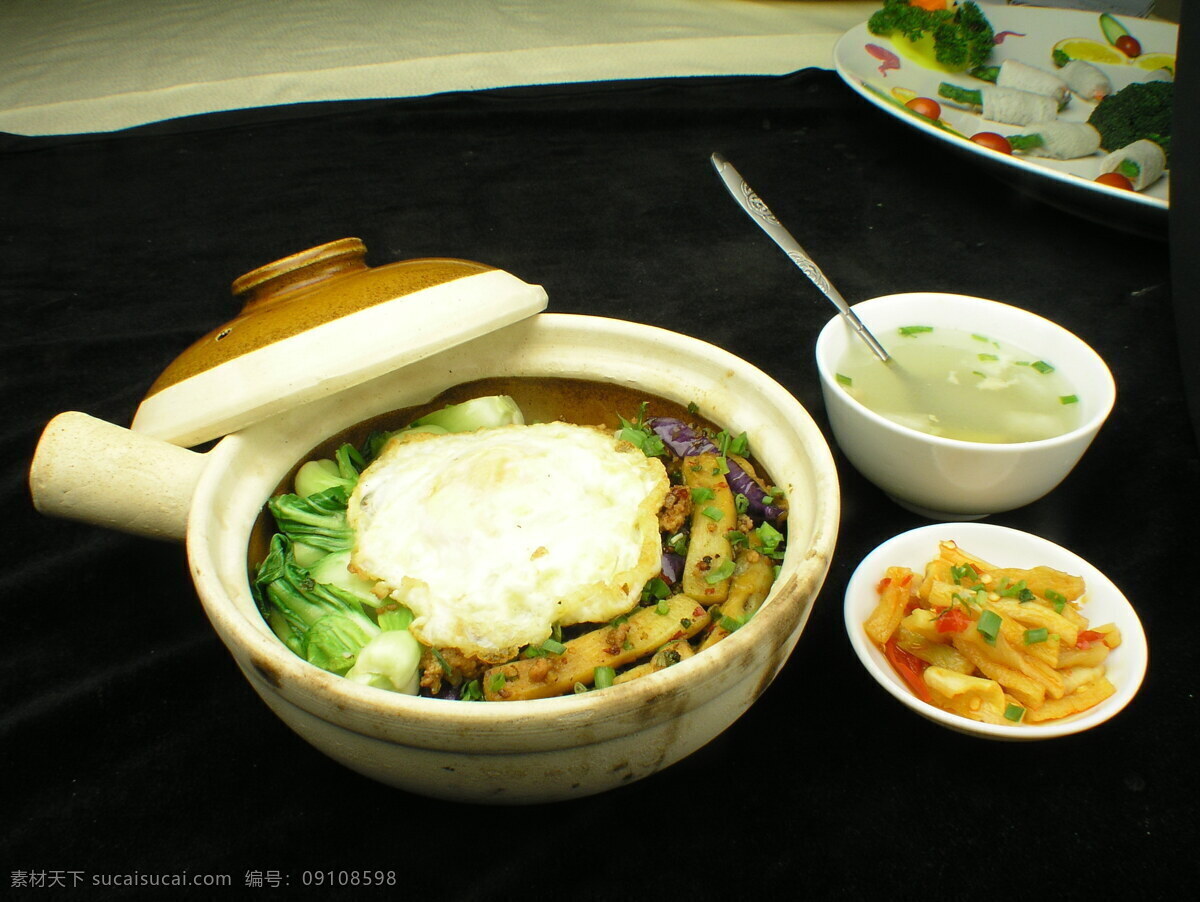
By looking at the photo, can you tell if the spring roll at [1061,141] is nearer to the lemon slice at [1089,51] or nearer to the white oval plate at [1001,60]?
the white oval plate at [1001,60]

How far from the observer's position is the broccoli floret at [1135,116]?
2.71 meters

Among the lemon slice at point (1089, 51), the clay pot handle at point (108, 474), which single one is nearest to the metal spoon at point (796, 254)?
the clay pot handle at point (108, 474)

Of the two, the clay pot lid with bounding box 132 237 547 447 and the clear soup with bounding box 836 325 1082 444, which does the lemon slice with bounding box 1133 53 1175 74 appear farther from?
the clay pot lid with bounding box 132 237 547 447

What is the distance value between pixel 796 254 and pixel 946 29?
1.80m

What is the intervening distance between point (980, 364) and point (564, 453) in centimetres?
100

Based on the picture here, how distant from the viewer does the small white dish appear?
4.13 feet

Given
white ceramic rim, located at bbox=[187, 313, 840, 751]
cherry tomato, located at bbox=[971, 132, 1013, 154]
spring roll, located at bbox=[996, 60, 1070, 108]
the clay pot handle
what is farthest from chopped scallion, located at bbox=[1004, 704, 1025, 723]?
spring roll, located at bbox=[996, 60, 1070, 108]

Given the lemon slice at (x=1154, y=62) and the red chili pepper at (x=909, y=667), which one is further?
the lemon slice at (x=1154, y=62)

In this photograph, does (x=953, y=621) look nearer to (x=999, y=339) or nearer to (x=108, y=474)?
(x=999, y=339)

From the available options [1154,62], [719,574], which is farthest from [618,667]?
[1154,62]

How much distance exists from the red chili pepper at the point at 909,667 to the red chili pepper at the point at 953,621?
74mm

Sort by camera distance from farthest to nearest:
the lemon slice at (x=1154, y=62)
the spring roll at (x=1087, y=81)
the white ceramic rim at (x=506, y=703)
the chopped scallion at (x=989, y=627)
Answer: the lemon slice at (x=1154, y=62), the spring roll at (x=1087, y=81), the chopped scallion at (x=989, y=627), the white ceramic rim at (x=506, y=703)

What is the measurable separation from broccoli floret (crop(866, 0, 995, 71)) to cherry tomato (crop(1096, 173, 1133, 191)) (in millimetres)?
902

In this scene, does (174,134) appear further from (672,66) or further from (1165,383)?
(1165,383)
